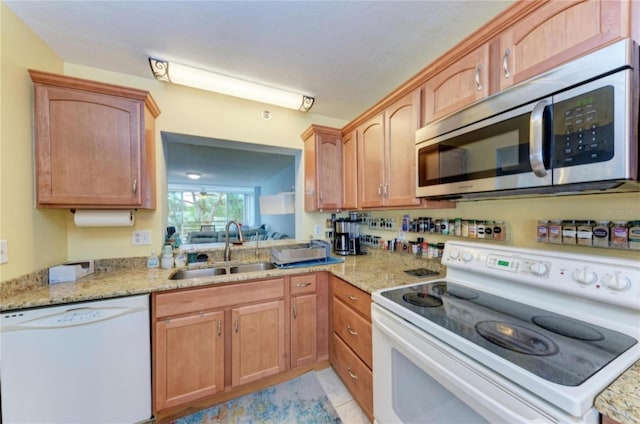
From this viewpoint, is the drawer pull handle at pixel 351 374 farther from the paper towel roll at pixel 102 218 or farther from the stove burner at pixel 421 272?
the paper towel roll at pixel 102 218

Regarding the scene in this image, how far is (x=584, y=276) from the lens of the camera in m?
0.84

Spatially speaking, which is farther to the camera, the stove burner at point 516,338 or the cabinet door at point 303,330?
the cabinet door at point 303,330

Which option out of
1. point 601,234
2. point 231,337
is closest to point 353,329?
point 231,337

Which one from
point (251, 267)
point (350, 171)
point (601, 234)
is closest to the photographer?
point (601, 234)

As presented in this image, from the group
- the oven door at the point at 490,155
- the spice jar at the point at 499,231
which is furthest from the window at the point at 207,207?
the spice jar at the point at 499,231

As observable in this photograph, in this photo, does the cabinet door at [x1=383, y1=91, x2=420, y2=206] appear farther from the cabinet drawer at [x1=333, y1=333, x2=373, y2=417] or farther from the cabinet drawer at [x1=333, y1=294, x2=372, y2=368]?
the cabinet drawer at [x1=333, y1=333, x2=373, y2=417]

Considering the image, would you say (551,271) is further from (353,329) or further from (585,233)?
(353,329)

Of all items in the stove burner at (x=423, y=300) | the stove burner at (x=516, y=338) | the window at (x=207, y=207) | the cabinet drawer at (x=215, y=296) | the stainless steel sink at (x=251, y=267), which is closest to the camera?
the stove burner at (x=516, y=338)

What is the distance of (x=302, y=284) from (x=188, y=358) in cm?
84

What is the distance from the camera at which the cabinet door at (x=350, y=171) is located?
2.10 m

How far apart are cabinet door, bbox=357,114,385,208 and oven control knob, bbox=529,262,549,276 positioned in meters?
0.95

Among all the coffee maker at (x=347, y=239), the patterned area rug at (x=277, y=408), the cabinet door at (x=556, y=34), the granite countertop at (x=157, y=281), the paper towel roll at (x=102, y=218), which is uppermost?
the cabinet door at (x=556, y=34)

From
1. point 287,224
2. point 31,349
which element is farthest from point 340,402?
point 287,224

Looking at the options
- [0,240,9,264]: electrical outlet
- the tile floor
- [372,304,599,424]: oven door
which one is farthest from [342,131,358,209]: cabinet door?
[0,240,9,264]: electrical outlet
